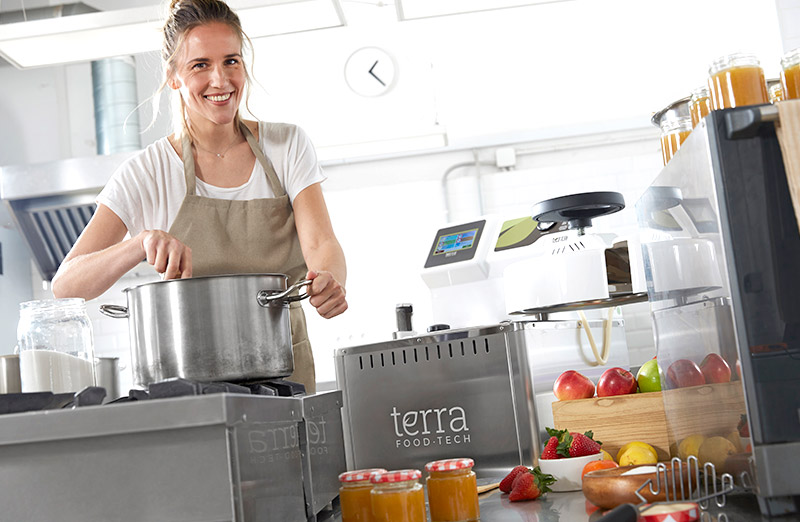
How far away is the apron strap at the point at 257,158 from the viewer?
158 centimetres

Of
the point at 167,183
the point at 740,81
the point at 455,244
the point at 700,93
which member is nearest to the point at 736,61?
the point at 740,81

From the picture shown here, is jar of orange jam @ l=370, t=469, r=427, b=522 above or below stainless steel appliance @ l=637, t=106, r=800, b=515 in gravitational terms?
below

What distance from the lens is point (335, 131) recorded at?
3.87 meters

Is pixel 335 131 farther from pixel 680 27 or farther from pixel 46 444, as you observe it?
pixel 46 444

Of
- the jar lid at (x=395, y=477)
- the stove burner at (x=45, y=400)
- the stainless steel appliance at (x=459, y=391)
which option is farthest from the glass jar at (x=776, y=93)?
the stove burner at (x=45, y=400)

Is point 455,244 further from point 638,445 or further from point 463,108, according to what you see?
point 638,445

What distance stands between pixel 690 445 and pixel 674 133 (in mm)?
480

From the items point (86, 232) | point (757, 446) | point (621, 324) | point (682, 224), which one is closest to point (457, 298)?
point (621, 324)

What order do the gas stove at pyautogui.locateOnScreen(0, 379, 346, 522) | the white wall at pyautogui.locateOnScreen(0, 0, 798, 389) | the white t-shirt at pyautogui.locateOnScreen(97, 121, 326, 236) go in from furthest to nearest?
the white wall at pyautogui.locateOnScreen(0, 0, 798, 389) < the white t-shirt at pyautogui.locateOnScreen(97, 121, 326, 236) < the gas stove at pyautogui.locateOnScreen(0, 379, 346, 522)

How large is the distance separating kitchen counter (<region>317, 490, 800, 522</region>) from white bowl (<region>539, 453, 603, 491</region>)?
14 millimetres

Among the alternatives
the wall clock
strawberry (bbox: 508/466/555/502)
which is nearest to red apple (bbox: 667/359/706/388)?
strawberry (bbox: 508/466/555/502)

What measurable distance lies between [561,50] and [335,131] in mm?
1167

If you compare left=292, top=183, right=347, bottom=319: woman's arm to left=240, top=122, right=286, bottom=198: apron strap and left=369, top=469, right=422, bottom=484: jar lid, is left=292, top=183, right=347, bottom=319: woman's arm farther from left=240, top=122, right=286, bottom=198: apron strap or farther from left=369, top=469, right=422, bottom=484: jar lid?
left=369, top=469, right=422, bottom=484: jar lid

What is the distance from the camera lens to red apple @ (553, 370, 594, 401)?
1.38 metres
